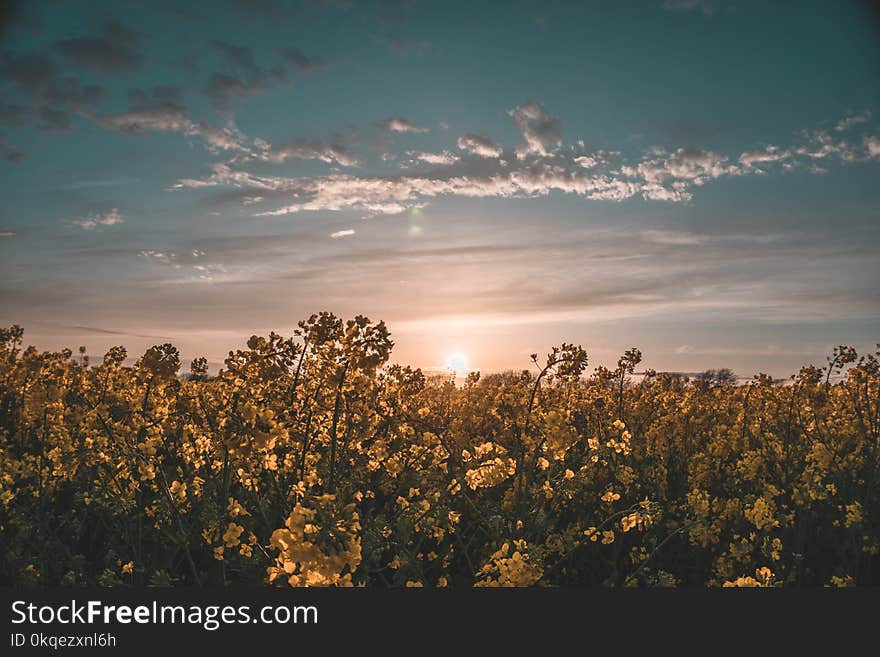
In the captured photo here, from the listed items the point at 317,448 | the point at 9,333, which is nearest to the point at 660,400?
the point at 317,448

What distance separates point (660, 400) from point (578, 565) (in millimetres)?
4321

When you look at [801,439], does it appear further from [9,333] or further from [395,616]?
[9,333]

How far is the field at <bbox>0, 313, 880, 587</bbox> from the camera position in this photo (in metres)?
Answer: 3.46

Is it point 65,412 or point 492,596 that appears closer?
point 492,596

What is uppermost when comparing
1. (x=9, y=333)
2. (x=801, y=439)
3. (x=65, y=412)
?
(x=9, y=333)

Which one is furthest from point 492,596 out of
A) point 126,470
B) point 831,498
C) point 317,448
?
point 831,498

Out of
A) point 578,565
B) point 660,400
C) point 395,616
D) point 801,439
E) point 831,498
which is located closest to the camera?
point 395,616

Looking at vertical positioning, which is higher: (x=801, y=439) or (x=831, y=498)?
(x=801, y=439)

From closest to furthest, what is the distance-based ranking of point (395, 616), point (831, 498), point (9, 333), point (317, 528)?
point (317, 528) < point (395, 616) < point (831, 498) < point (9, 333)

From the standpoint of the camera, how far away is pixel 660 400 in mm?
9203

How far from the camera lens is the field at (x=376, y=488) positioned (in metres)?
3.46

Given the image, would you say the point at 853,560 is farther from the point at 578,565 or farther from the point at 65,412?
the point at 65,412

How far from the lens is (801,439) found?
824cm

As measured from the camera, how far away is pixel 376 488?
6.70 m
